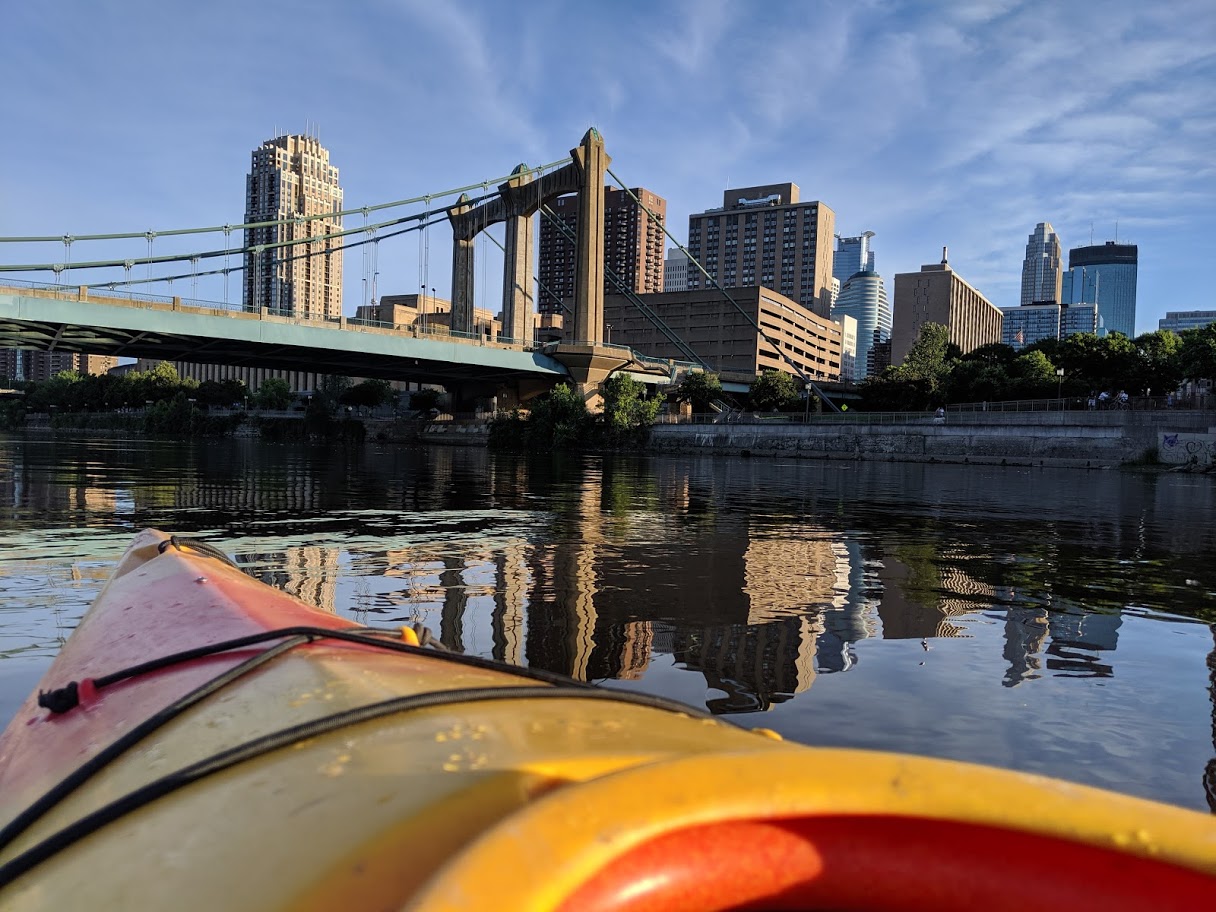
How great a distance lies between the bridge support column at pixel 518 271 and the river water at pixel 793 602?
2076 inches

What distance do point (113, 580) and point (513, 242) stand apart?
220 feet

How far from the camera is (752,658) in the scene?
16.5ft

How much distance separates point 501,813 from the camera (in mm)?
1172

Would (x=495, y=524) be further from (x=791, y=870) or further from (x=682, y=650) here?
(x=791, y=870)

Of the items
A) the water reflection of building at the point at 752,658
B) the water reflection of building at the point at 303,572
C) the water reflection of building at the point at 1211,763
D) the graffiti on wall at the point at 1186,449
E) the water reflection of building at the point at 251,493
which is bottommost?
the water reflection of building at the point at 251,493

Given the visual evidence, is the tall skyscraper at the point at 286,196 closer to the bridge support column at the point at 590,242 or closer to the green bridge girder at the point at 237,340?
the green bridge girder at the point at 237,340

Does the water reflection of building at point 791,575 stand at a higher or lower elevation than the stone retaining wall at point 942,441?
lower

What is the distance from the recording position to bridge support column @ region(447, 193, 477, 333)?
71.4 meters

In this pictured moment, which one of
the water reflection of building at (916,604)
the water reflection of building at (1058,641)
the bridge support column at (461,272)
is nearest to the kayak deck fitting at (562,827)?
the water reflection of building at (1058,641)

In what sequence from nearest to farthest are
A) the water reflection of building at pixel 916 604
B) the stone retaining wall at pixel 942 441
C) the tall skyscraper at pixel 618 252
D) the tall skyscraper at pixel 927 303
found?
the water reflection of building at pixel 916 604
the stone retaining wall at pixel 942 441
the tall skyscraper at pixel 927 303
the tall skyscraper at pixel 618 252

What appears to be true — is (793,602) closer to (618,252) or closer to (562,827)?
(562,827)

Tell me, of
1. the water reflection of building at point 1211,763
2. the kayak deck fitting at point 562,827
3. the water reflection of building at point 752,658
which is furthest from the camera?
the water reflection of building at point 752,658

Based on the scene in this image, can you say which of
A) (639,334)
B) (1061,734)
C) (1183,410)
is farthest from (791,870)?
(639,334)

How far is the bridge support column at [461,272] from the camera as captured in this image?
234ft
